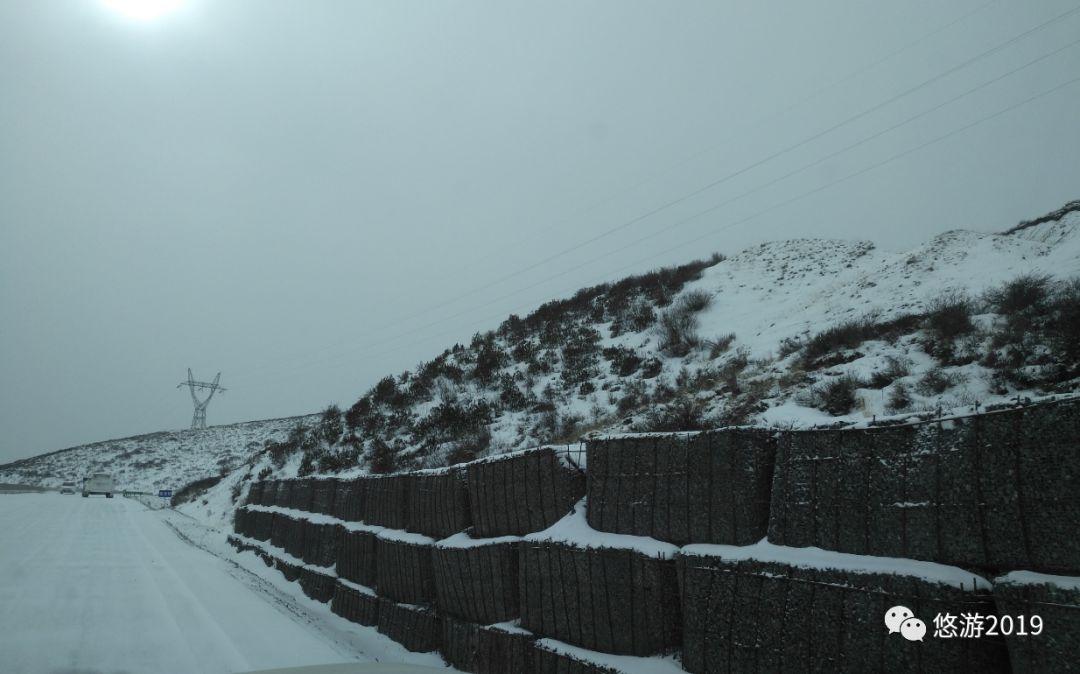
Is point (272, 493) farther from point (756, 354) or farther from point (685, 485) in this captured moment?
point (685, 485)

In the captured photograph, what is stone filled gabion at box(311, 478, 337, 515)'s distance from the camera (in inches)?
407

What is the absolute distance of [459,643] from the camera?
5949 millimetres

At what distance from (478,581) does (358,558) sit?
→ 11.4 ft

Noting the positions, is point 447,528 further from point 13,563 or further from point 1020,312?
point 1020,312

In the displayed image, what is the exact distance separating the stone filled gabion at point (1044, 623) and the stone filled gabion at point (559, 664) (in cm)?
234

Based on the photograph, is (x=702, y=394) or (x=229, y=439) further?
(x=229, y=439)

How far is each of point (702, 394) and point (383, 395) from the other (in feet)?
49.3

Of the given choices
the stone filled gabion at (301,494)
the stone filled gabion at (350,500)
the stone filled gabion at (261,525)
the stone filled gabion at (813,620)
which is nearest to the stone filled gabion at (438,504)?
the stone filled gabion at (350,500)

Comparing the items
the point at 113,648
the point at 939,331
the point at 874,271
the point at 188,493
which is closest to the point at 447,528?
the point at 113,648

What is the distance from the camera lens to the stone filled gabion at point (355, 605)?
7.79 meters

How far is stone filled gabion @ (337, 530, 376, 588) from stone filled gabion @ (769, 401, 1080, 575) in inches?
244

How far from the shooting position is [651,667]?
3.92 meters

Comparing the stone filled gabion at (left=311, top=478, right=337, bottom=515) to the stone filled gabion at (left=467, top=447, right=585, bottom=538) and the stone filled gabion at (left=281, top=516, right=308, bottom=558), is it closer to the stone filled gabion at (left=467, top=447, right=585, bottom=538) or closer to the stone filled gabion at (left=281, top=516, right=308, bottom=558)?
the stone filled gabion at (left=281, top=516, right=308, bottom=558)

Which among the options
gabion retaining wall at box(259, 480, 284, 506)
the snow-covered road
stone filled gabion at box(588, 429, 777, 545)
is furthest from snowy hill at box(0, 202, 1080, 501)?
the snow-covered road
